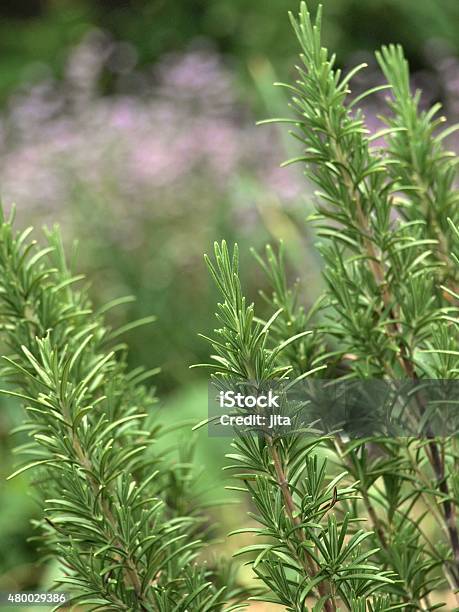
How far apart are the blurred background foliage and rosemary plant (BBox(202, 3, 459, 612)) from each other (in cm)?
103

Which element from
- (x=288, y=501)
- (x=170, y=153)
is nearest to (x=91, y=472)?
(x=288, y=501)

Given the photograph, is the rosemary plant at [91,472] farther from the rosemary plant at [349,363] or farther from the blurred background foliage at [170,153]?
the blurred background foliage at [170,153]

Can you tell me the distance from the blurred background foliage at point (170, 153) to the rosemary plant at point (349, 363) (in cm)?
103

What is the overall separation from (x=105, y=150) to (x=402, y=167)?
2802 mm

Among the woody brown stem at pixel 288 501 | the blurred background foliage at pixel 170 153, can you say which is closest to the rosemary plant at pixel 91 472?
the woody brown stem at pixel 288 501

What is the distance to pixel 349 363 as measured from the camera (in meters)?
0.48

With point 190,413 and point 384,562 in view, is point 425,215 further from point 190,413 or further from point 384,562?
point 190,413

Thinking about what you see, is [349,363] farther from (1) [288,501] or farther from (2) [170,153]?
(2) [170,153]

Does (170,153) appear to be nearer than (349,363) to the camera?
No

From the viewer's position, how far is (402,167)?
1.74 feet

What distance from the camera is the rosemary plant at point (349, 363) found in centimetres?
36

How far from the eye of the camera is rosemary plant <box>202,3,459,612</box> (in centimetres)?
36

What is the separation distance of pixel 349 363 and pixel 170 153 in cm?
291

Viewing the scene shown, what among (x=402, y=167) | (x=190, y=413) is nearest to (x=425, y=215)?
(x=402, y=167)
